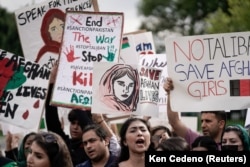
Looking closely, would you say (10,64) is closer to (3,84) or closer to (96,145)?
(3,84)

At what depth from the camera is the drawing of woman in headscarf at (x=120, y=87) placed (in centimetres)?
955

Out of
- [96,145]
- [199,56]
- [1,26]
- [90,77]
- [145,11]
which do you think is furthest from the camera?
[145,11]

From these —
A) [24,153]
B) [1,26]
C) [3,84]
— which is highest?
[1,26]

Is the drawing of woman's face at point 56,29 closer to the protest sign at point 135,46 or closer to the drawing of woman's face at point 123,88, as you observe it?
the protest sign at point 135,46

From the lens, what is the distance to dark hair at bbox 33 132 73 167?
7441 mm

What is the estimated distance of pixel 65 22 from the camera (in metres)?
10.4

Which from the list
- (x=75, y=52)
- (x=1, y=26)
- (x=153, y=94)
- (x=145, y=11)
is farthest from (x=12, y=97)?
(x=145, y=11)

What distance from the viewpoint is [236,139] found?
824cm

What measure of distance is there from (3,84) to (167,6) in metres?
78.7

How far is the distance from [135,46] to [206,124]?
12.4 feet

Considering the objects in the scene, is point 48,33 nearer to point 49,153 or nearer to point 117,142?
point 117,142

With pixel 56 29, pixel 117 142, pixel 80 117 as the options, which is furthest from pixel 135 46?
pixel 117 142

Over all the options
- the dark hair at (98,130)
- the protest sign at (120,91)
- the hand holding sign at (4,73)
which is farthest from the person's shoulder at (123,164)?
the hand holding sign at (4,73)

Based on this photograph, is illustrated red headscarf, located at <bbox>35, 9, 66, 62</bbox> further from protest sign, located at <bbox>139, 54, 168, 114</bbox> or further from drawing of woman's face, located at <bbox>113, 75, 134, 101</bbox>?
drawing of woman's face, located at <bbox>113, 75, 134, 101</bbox>
